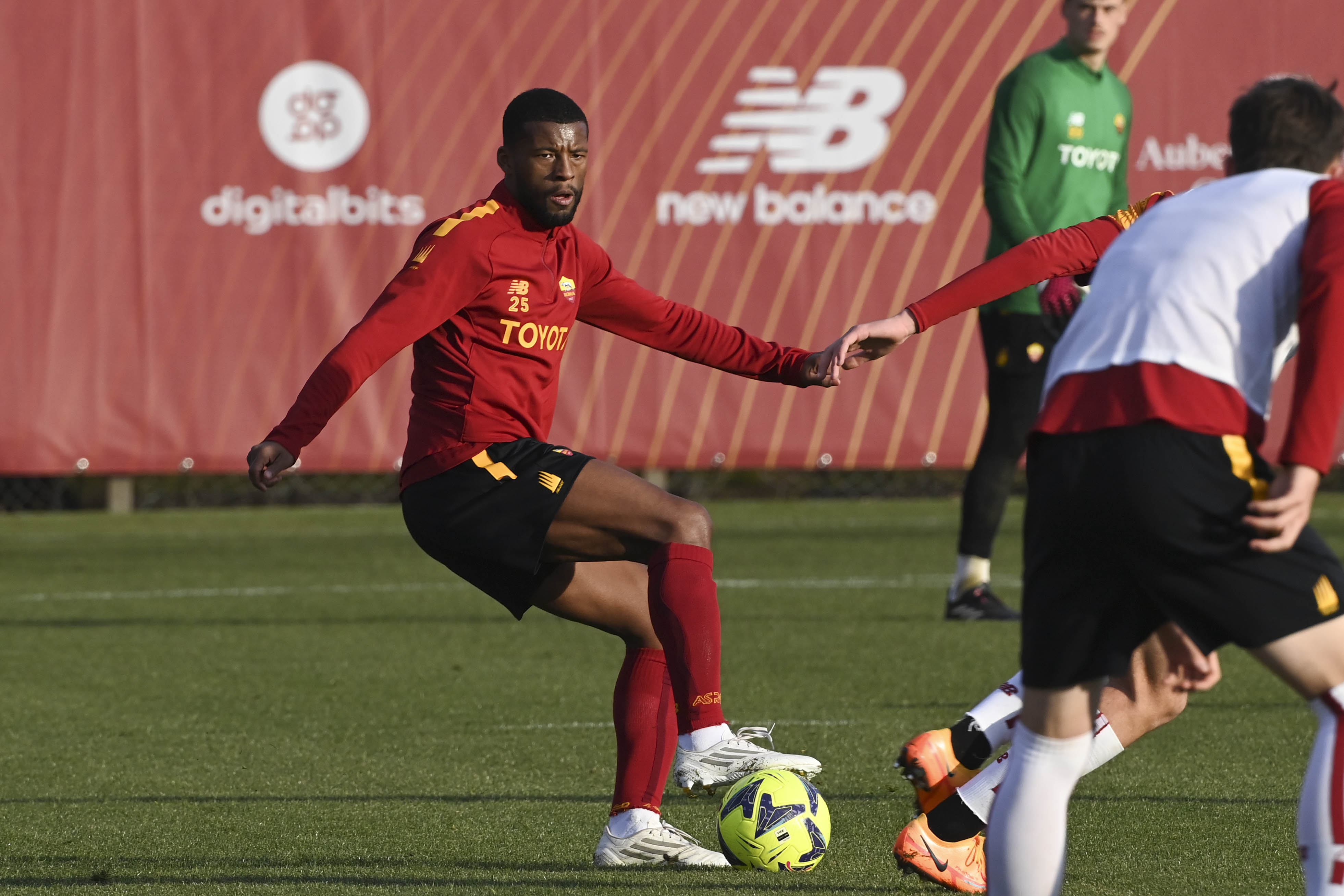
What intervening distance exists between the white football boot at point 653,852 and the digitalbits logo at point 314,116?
10.4 metres

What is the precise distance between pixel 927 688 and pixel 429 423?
2.98m

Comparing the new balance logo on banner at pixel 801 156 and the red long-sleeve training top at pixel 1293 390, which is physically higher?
the red long-sleeve training top at pixel 1293 390

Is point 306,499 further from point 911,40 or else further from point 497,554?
point 497,554

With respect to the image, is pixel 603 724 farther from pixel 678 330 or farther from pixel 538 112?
pixel 538 112

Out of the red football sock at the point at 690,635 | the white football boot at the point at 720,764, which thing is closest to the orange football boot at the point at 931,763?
the white football boot at the point at 720,764

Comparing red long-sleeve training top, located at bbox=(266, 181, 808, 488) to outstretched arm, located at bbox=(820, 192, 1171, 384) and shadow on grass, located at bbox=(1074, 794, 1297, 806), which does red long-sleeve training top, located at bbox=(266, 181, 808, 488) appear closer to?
outstretched arm, located at bbox=(820, 192, 1171, 384)

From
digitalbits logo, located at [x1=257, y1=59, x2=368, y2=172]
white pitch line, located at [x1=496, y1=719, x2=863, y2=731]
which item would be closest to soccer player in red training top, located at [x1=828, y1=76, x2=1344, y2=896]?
white pitch line, located at [x1=496, y1=719, x2=863, y2=731]

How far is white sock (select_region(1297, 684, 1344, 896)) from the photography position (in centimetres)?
308

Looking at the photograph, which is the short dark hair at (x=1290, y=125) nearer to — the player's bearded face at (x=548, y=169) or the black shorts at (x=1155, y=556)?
the black shorts at (x=1155, y=556)

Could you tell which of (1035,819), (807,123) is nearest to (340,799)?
(1035,819)

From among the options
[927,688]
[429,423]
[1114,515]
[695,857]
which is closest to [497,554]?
[429,423]

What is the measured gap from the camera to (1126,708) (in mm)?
4031

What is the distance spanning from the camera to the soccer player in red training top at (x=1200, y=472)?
299 cm

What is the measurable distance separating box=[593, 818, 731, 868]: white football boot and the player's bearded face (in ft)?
4.90
